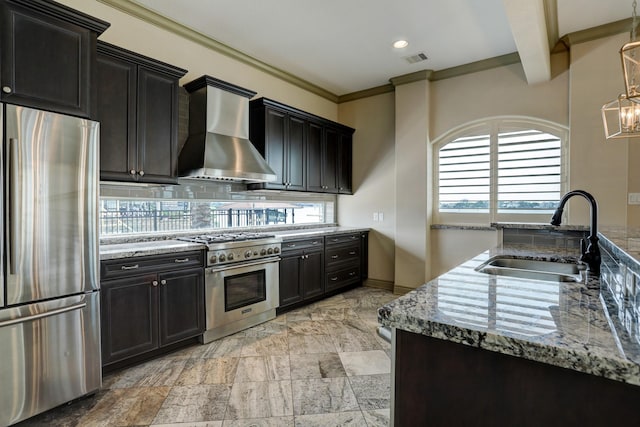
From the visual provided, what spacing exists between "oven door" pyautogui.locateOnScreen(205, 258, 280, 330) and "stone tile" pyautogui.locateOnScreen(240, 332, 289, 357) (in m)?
0.29

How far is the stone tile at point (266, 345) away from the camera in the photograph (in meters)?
2.95

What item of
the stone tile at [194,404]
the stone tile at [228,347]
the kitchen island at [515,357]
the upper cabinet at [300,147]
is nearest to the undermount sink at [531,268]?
the kitchen island at [515,357]

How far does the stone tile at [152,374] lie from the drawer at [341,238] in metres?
2.30

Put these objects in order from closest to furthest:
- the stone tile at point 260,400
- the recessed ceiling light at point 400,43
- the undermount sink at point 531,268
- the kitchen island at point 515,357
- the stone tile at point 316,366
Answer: the kitchen island at point 515,357, the undermount sink at point 531,268, the stone tile at point 260,400, the stone tile at point 316,366, the recessed ceiling light at point 400,43

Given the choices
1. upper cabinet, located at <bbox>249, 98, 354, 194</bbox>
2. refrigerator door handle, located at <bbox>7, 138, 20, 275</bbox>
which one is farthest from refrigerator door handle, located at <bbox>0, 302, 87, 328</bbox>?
upper cabinet, located at <bbox>249, 98, 354, 194</bbox>

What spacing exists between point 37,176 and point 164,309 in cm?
134

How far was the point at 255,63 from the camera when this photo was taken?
4.19 metres

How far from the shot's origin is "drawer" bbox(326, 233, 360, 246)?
4539mm

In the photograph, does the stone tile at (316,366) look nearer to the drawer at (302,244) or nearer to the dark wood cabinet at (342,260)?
the drawer at (302,244)

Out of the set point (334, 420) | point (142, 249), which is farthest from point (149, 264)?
point (334, 420)

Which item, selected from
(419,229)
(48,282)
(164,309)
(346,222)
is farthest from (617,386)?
(346,222)

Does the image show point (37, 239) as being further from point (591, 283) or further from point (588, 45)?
point (588, 45)

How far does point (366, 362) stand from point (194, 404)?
1327 millimetres

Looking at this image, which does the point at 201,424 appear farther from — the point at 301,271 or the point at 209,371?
the point at 301,271
